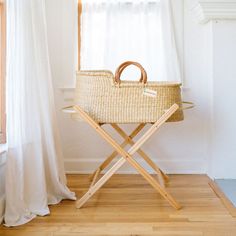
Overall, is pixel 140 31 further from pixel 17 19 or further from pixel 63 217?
pixel 63 217

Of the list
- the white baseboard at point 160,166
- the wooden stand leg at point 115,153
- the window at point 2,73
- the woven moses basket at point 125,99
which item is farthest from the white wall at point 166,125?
the woven moses basket at point 125,99

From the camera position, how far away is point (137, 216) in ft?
5.36

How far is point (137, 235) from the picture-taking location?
4.64 feet

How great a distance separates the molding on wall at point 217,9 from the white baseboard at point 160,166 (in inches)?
46.0

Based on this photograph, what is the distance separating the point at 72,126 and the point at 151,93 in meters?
1.06

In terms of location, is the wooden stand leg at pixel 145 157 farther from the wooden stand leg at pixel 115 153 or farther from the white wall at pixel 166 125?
the white wall at pixel 166 125

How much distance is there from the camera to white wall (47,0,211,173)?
8.05 feet

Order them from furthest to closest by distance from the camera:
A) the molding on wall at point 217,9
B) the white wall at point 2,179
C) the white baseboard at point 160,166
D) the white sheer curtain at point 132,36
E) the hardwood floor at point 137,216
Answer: the white baseboard at point 160,166 < the white sheer curtain at point 132,36 < the molding on wall at point 217,9 < the white wall at point 2,179 < the hardwood floor at point 137,216

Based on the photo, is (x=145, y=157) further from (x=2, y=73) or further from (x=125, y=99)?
(x=2, y=73)

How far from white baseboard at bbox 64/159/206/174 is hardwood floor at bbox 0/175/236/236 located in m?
0.34

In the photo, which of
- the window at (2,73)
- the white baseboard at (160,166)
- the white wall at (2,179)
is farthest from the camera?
the white baseboard at (160,166)

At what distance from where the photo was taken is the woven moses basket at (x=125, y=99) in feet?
5.61

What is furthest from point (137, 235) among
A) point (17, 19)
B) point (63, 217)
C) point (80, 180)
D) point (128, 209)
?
point (17, 19)

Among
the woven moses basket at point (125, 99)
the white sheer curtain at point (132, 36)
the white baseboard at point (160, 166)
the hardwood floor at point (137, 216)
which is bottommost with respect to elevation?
the hardwood floor at point (137, 216)
